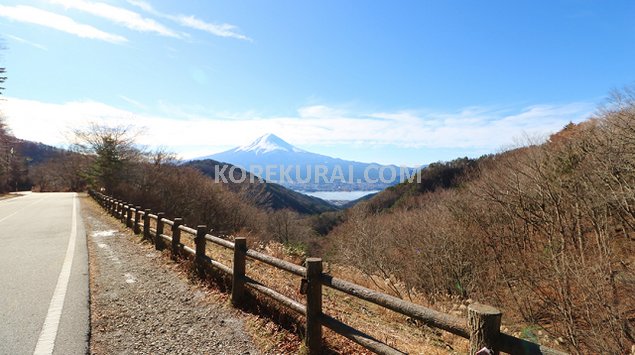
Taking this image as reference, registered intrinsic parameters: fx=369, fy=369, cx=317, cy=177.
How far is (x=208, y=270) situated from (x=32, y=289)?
10.7 feet

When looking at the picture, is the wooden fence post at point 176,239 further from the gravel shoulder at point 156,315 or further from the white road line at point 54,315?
the white road line at point 54,315

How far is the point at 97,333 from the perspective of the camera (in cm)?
520

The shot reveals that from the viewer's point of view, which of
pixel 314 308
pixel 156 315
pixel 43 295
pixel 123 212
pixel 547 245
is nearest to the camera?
pixel 314 308

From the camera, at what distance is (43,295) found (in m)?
6.68

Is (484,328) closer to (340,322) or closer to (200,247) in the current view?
(340,322)

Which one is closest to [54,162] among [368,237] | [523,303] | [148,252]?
[368,237]

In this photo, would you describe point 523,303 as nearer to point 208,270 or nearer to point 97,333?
point 208,270

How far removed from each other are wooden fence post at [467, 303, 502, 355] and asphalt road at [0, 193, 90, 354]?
4.58 meters

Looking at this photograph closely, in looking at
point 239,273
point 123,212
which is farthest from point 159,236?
point 123,212

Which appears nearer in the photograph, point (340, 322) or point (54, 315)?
point (340, 322)

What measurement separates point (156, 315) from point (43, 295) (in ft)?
8.19

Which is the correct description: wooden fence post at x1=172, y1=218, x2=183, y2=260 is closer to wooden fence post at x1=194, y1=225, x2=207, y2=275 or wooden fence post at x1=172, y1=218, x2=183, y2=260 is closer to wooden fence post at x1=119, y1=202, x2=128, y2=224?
wooden fence post at x1=194, y1=225, x2=207, y2=275

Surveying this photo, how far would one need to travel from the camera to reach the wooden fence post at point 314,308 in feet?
14.5

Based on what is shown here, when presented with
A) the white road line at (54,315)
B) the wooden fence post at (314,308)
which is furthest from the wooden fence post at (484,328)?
the white road line at (54,315)
